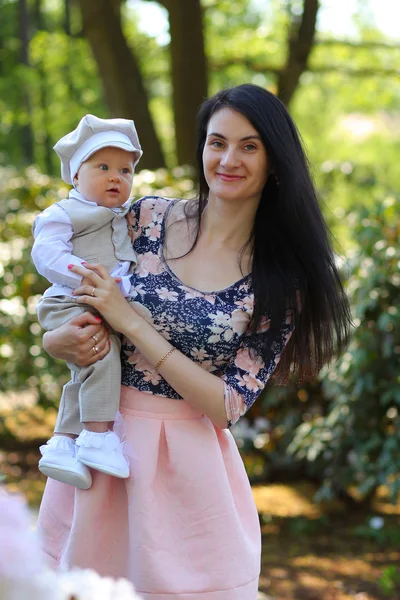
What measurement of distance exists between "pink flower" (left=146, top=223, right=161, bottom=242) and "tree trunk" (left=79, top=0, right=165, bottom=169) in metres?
5.59

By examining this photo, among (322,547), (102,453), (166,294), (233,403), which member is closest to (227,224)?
(166,294)

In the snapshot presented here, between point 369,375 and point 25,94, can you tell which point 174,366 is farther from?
point 25,94

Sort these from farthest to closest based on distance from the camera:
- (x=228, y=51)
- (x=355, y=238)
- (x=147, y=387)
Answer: (x=228, y=51) → (x=355, y=238) → (x=147, y=387)

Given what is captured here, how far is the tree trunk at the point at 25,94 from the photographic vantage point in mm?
11938

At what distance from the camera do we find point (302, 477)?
6.13m

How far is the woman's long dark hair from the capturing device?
2398 millimetres

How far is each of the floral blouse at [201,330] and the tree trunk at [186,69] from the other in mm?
5566

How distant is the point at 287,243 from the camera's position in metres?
2.54

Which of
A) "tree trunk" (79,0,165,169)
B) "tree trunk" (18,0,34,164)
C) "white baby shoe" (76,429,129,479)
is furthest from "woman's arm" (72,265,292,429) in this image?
"tree trunk" (18,0,34,164)

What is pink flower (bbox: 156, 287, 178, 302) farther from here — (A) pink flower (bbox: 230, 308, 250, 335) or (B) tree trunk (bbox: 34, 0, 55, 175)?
(B) tree trunk (bbox: 34, 0, 55, 175)

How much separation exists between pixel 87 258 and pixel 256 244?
0.49 metres

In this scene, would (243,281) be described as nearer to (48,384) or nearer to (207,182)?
(207,182)

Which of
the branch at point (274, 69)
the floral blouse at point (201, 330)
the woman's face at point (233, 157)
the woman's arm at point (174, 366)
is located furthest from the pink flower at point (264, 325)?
the branch at point (274, 69)

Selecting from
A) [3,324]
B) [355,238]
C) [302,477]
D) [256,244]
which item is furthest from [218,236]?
[302,477]
